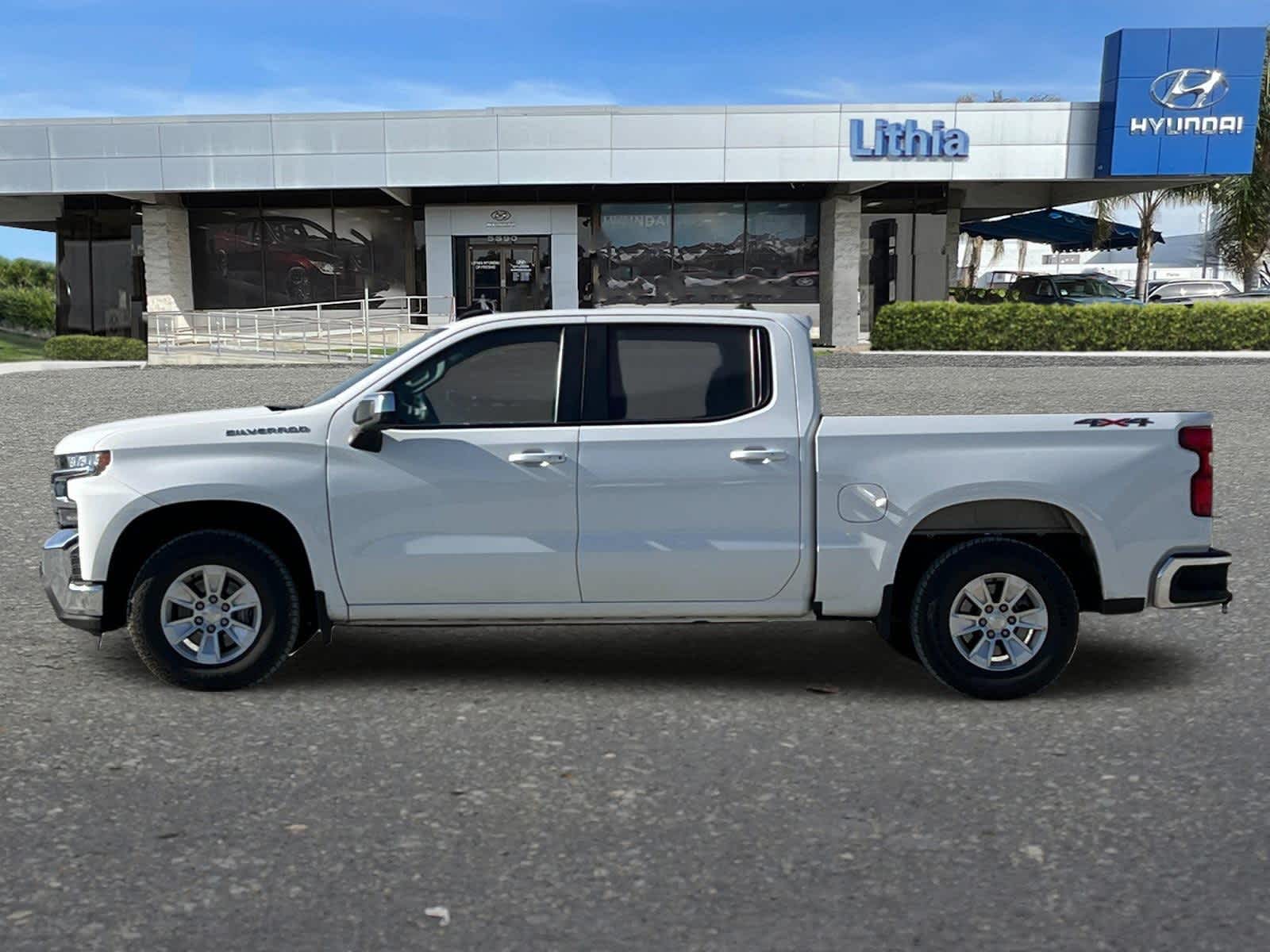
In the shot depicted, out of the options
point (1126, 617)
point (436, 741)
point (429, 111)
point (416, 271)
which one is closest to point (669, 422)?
point (436, 741)

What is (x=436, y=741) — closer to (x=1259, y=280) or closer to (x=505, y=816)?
(x=505, y=816)

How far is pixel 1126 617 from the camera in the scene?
24.7 ft

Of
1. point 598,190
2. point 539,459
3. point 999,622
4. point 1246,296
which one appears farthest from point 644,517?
point 1246,296

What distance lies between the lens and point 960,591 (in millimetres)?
5715

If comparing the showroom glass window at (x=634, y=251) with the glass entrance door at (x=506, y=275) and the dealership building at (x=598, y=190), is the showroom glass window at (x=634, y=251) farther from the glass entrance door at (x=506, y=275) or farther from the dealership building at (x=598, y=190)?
the glass entrance door at (x=506, y=275)

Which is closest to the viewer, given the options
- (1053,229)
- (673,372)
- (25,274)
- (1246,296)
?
(673,372)

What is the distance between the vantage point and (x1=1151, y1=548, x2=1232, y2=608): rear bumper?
573cm

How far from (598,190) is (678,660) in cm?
2946

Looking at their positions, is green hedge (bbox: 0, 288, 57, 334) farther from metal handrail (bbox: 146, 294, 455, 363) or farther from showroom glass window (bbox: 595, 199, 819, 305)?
showroom glass window (bbox: 595, 199, 819, 305)

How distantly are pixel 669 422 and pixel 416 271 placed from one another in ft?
101

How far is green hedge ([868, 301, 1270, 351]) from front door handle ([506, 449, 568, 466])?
84.2 ft

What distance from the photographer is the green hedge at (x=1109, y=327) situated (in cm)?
2950

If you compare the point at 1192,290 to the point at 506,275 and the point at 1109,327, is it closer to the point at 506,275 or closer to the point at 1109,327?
the point at 1109,327

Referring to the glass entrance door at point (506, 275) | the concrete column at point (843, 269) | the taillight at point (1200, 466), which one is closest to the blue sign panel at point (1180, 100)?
the concrete column at point (843, 269)
